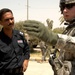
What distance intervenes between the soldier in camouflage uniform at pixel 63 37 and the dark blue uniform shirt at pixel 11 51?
0.95 m

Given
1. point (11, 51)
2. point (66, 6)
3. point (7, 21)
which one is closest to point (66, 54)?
point (66, 6)

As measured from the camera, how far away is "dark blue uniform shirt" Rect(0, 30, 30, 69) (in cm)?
367

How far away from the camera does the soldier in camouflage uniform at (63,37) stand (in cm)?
230

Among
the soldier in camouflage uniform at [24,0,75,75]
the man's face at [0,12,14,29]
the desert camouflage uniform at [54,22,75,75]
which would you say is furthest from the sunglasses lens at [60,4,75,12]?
the man's face at [0,12,14,29]

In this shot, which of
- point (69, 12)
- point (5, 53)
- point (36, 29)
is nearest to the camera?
point (36, 29)

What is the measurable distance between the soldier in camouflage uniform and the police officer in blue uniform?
0.96 metres

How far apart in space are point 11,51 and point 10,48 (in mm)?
43

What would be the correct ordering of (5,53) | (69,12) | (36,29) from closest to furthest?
(36,29) → (69,12) → (5,53)

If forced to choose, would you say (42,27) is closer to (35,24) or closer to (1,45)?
(35,24)

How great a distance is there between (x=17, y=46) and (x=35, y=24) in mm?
1528

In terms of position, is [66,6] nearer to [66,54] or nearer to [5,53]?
[66,54]

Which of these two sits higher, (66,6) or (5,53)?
(66,6)

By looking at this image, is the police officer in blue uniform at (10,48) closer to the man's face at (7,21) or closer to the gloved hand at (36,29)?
the man's face at (7,21)

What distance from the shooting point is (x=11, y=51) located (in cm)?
371
